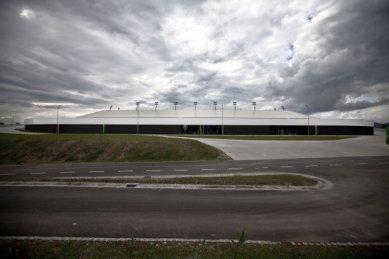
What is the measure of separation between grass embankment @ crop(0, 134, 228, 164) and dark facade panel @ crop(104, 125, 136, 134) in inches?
1383

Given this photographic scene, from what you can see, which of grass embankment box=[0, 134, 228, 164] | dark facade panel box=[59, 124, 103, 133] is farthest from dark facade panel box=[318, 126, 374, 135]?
dark facade panel box=[59, 124, 103, 133]

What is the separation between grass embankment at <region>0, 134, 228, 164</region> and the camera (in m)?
23.2

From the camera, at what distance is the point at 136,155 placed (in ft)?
78.0

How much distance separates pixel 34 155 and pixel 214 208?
25897mm

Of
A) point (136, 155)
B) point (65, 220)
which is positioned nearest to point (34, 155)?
point (136, 155)

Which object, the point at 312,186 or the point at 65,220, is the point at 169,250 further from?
the point at 312,186

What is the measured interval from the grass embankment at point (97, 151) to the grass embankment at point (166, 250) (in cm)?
1717

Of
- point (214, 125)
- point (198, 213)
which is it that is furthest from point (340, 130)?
point (198, 213)

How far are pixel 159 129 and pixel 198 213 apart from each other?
56.3 m

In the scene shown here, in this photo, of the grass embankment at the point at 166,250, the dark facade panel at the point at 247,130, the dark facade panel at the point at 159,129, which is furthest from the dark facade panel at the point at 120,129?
the grass embankment at the point at 166,250

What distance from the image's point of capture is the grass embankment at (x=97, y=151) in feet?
76.0

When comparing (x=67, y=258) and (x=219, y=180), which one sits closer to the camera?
(x=67, y=258)

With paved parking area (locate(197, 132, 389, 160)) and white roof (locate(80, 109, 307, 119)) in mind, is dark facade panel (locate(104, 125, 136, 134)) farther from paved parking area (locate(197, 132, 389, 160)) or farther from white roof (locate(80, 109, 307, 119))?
paved parking area (locate(197, 132, 389, 160))

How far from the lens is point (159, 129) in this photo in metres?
63.0
